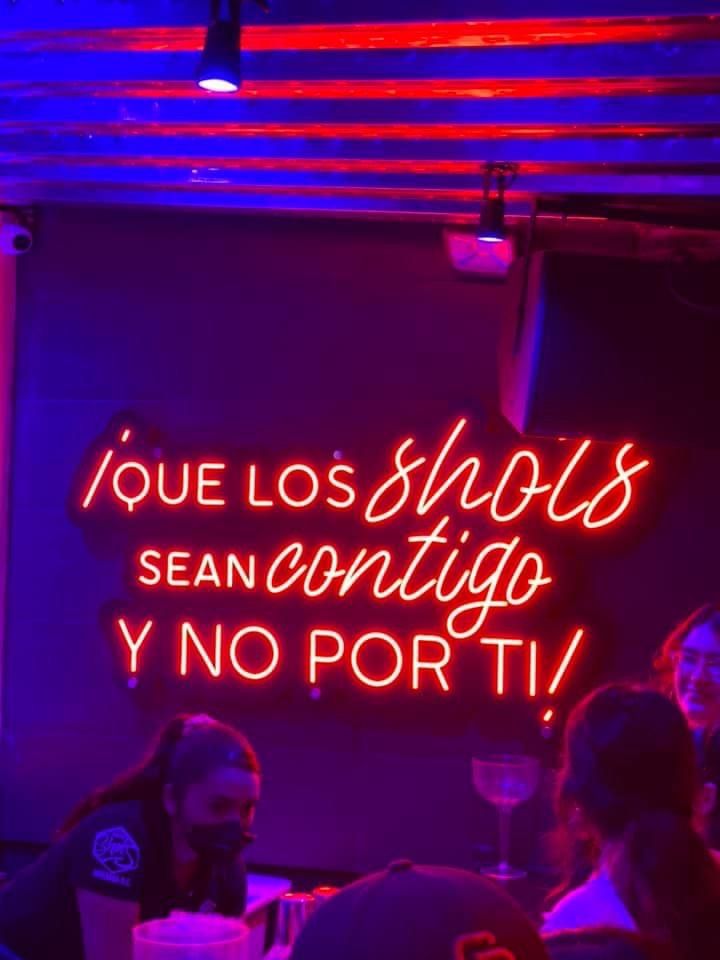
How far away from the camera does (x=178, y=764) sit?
2861 mm

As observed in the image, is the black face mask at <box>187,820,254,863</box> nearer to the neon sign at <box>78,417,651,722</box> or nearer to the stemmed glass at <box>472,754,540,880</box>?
the stemmed glass at <box>472,754,540,880</box>

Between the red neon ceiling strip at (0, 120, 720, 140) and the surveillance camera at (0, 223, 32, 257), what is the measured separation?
45.0 inches

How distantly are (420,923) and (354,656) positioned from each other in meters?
4.08

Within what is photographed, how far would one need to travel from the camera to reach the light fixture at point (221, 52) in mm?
2467

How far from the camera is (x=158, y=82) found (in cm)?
365

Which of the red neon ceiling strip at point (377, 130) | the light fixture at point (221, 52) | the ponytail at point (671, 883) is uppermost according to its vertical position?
the light fixture at point (221, 52)

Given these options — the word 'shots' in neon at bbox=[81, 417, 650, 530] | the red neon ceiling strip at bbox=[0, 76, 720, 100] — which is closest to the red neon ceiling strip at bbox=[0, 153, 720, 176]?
the red neon ceiling strip at bbox=[0, 76, 720, 100]

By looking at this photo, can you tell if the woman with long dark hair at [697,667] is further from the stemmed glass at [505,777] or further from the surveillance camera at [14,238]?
the surveillance camera at [14,238]

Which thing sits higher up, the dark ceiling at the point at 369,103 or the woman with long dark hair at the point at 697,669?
the dark ceiling at the point at 369,103

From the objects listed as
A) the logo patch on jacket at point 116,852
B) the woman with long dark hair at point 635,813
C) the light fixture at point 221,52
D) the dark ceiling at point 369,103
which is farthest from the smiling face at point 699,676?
the light fixture at point 221,52

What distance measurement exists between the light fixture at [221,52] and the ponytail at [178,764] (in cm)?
151

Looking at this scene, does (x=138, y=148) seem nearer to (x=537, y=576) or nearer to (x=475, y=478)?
(x=475, y=478)

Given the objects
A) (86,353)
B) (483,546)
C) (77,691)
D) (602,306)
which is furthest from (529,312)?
(77,691)

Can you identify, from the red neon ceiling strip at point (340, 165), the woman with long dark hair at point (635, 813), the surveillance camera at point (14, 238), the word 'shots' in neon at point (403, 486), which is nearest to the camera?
the woman with long dark hair at point (635, 813)
